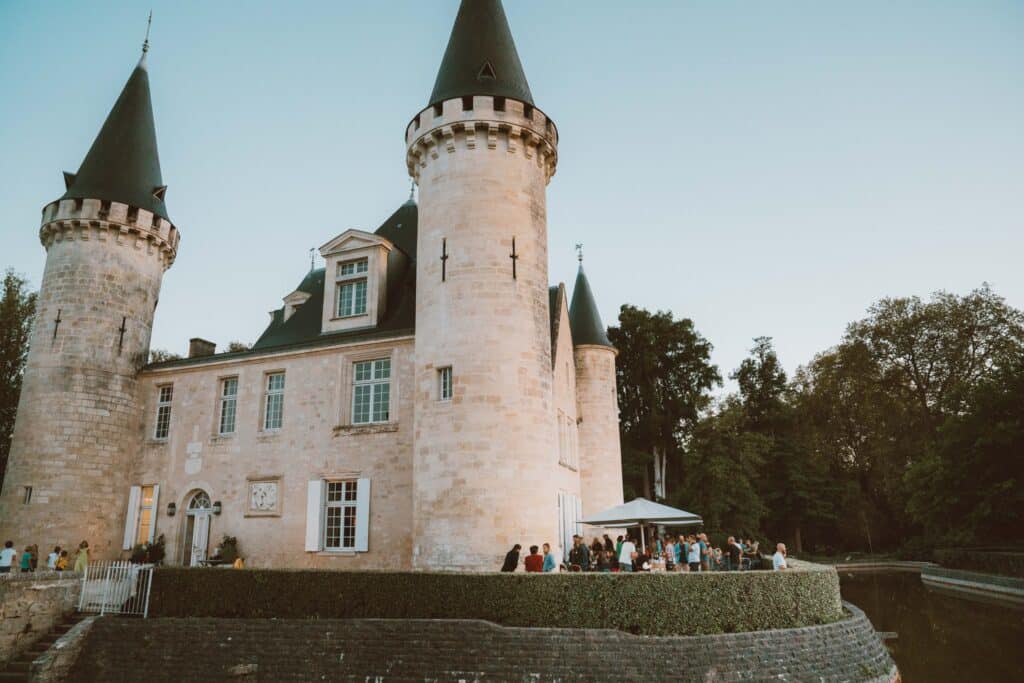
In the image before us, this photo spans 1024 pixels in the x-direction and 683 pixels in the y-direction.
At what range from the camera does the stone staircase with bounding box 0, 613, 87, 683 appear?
476 inches

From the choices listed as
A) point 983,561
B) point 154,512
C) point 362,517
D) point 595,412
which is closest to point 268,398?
point 154,512

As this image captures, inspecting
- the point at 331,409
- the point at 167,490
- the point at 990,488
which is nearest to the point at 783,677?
the point at 331,409

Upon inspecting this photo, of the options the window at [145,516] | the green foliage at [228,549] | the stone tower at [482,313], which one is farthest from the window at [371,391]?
the window at [145,516]

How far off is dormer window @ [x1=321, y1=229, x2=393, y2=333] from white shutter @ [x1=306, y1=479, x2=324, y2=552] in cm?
454

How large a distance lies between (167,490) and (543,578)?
13.2 meters

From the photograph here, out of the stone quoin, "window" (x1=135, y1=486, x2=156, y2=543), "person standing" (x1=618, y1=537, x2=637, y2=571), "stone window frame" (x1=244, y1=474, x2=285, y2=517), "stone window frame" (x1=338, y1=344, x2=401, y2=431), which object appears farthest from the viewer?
"window" (x1=135, y1=486, x2=156, y2=543)

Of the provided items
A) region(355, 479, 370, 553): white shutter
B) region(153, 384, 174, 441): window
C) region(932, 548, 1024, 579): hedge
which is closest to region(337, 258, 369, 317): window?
region(355, 479, 370, 553): white shutter

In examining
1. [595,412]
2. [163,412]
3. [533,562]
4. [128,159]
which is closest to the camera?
[533,562]

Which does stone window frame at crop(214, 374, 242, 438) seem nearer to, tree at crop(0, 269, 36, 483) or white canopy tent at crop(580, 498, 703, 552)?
white canopy tent at crop(580, 498, 703, 552)

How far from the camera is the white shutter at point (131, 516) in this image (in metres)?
18.9

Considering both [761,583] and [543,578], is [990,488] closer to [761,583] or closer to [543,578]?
[761,583]

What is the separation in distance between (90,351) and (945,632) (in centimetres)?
2459

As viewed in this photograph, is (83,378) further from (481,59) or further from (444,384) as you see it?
(481,59)

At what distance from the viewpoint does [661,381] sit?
38531mm
